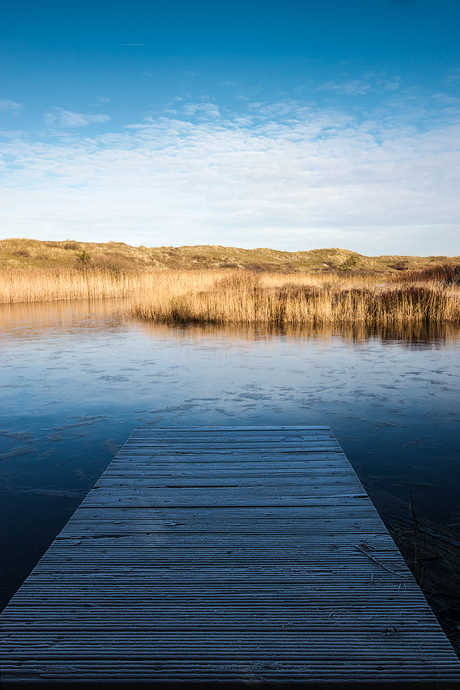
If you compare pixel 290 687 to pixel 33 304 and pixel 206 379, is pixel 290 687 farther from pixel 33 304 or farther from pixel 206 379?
pixel 33 304

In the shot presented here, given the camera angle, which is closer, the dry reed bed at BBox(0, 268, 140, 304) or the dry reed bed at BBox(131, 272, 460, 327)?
the dry reed bed at BBox(131, 272, 460, 327)

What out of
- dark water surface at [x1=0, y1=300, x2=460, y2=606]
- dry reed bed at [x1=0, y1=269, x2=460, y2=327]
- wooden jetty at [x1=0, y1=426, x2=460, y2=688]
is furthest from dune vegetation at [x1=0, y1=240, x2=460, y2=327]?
wooden jetty at [x1=0, y1=426, x2=460, y2=688]

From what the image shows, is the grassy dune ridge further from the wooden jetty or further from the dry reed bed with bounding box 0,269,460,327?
the wooden jetty

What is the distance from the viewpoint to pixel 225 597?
191 cm

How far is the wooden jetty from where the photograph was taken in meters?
1.58

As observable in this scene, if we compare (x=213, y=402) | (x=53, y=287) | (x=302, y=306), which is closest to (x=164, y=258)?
(x=53, y=287)

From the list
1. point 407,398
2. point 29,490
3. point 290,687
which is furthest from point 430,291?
point 290,687

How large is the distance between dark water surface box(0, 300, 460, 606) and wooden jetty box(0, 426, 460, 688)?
840 mm

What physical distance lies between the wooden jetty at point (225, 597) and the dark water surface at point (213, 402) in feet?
2.76

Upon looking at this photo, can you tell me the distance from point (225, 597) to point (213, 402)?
4.26 metres

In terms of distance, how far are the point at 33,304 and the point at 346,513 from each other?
1918 centimetres

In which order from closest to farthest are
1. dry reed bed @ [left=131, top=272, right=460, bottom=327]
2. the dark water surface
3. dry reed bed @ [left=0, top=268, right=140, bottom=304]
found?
the dark water surface, dry reed bed @ [left=131, top=272, right=460, bottom=327], dry reed bed @ [left=0, top=268, right=140, bottom=304]

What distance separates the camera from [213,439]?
12.9ft

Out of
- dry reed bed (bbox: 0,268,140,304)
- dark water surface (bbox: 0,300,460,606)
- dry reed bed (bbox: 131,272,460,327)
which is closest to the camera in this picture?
dark water surface (bbox: 0,300,460,606)
